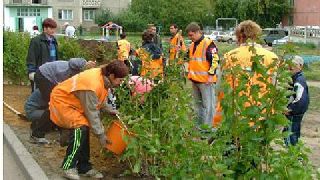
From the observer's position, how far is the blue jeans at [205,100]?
28.5 feet

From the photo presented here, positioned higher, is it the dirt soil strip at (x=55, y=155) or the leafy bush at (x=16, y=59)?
the leafy bush at (x=16, y=59)

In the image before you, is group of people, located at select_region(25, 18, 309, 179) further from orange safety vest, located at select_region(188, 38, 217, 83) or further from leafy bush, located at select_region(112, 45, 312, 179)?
leafy bush, located at select_region(112, 45, 312, 179)

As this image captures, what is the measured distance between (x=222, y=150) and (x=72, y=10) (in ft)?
250

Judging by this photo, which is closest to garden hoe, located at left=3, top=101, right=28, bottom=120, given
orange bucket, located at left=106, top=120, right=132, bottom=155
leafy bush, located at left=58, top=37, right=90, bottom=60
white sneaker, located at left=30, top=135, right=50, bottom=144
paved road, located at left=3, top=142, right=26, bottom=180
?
white sneaker, located at left=30, top=135, right=50, bottom=144

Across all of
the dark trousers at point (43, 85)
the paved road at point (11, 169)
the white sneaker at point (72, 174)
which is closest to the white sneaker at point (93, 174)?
Answer: the white sneaker at point (72, 174)

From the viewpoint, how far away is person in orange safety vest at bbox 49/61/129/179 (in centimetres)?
604

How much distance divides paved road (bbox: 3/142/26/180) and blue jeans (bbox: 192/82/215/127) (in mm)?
2563

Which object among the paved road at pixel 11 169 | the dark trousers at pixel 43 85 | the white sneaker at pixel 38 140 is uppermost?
the dark trousers at pixel 43 85

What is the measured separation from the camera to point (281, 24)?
70.9m

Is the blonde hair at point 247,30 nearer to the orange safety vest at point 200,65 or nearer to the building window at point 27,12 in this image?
the orange safety vest at point 200,65

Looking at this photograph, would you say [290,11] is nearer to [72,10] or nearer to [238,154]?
[72,10]

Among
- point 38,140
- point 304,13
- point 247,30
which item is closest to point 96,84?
point 247,30

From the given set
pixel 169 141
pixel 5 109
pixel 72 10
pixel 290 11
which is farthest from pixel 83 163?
pixel 72 10

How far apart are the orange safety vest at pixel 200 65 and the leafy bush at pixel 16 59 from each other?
22.0 feet
